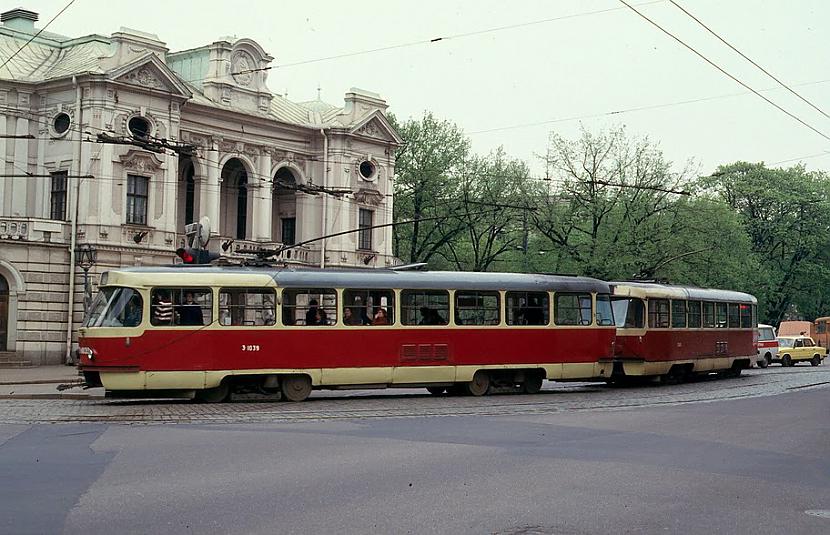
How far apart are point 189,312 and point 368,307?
3.89 meters

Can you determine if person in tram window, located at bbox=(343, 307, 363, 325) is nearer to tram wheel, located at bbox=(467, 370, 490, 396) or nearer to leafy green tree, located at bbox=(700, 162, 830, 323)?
tram wheel, located at bbox=(467, 370, 490, 396)

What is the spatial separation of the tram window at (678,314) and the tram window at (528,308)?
22.3ft

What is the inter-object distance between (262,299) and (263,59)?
28565mm

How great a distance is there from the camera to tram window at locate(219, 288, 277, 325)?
22.8m

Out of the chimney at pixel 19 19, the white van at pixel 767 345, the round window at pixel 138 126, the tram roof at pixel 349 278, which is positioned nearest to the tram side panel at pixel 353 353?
the tram roof at pixel 349 278

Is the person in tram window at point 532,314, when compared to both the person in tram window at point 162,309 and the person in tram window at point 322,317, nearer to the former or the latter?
the person in tram window at point 322,317

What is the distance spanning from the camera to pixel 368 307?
24.3 metres

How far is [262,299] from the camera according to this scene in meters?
23.2

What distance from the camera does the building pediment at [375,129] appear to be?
52.1 m

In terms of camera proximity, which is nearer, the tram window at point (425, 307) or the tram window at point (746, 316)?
the tram window at point (425, 307)

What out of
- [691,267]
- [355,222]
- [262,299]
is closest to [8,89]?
[355,222]

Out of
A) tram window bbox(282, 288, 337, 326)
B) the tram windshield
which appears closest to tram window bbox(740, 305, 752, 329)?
tram window bbox(282, 288, 337, 326)

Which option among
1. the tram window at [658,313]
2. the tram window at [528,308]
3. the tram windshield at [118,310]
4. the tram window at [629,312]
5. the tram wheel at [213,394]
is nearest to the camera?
the tram windshield at [118,310]

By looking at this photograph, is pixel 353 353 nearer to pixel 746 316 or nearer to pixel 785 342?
pixel 746 316
